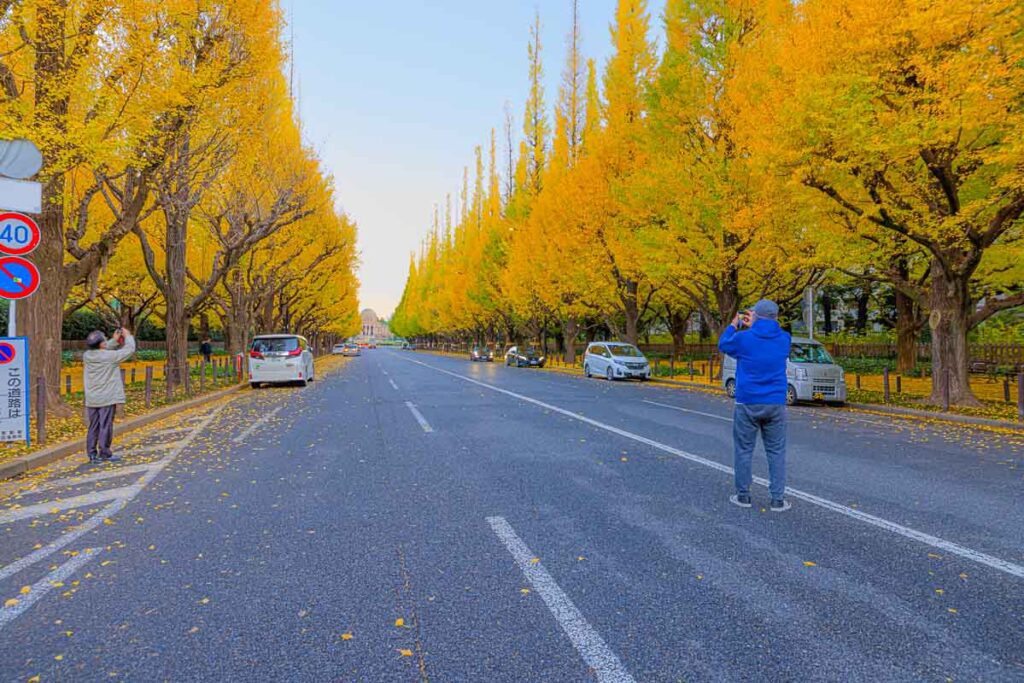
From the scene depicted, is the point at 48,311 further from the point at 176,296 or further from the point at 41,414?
the point at 176,296

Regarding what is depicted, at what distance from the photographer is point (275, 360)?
19.0 m

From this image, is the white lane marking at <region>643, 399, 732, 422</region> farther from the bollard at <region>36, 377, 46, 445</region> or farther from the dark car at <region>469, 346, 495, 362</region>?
the dark car at <region>469, 346, 495, 362</region>

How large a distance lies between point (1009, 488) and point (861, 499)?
1.86 m

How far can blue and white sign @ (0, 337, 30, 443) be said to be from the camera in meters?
7.27

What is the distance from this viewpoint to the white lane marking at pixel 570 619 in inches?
103

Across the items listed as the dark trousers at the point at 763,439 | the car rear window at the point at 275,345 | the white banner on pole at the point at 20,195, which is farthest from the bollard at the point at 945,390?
the car rear window at the point at 275,345

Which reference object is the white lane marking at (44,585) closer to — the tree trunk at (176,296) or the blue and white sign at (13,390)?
the blue and white sign at (13,390)

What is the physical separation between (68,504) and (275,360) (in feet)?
46.0

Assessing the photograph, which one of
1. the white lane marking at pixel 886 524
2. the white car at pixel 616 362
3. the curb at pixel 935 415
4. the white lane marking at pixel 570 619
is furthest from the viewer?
the white car at pixel 616 362

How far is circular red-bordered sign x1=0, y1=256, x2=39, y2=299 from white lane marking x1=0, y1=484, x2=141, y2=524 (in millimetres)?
3067

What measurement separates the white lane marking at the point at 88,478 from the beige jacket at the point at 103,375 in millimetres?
929

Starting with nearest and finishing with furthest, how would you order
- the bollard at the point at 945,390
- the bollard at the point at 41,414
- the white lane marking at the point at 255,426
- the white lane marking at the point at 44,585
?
the white lane marking at the point at 44,585, the bollard at the point at 41,414, the white lane marking at the point at 255,426, the bollard at the point at 945,390

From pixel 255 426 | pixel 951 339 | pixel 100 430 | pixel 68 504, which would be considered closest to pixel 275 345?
pixel 255 426

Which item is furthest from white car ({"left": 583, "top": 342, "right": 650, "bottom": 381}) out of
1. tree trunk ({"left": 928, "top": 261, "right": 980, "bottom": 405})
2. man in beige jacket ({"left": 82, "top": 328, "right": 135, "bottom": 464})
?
man in beige jacket ({"left": 82, "top": 328, "right": 135, "bottom": 464})
